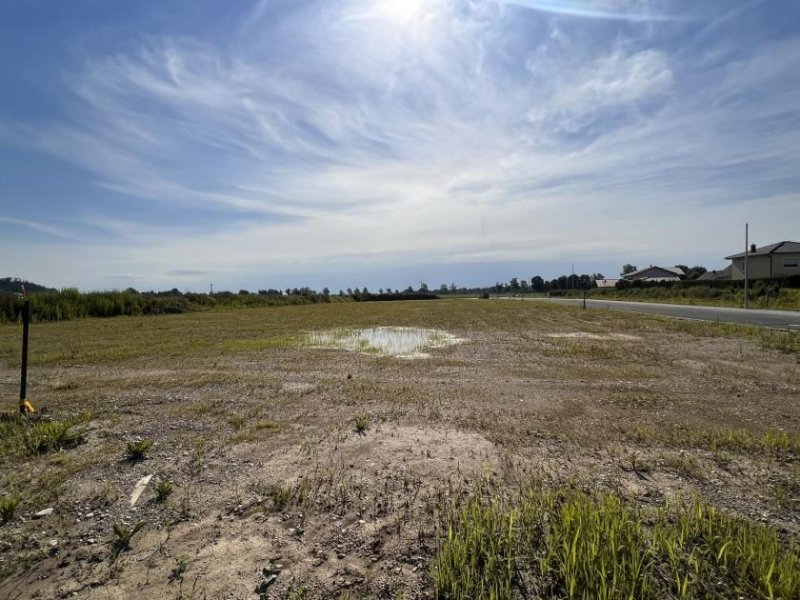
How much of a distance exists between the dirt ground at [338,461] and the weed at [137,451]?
0.12 metres

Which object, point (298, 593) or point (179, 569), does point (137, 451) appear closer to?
point (179, 569)

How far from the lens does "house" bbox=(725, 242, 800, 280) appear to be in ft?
154

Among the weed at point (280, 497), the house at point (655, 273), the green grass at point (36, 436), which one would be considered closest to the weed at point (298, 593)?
the weed at point (280, 497)

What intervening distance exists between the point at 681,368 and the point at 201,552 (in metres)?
9.25

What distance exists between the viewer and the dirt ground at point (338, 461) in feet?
8.55

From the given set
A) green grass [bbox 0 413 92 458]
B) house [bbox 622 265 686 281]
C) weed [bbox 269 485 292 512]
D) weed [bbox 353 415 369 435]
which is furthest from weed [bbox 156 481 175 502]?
house [bbox 622 265 686 281]

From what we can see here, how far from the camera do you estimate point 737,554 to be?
2.52 m

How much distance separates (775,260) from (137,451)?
63903mm

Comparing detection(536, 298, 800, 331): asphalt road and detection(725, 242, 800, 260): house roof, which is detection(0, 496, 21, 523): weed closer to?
detection(536, 298, 800, 331): asphalt road

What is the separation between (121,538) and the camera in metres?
2.84

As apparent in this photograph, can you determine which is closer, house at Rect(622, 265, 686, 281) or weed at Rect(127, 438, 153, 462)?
weed at Rect(127, 438, 153, 462)

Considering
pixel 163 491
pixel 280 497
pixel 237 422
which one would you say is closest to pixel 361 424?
pixel 237 422

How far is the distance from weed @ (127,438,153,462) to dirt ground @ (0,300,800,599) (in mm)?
118

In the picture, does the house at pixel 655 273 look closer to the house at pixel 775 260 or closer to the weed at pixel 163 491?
the house at pixel 775 260
